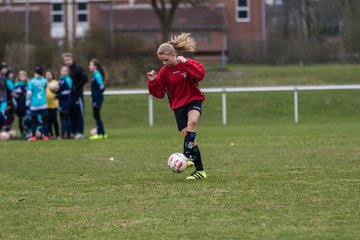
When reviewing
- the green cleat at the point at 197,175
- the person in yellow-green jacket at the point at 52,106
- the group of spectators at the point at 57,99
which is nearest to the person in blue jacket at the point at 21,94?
the group of spectators at the point at 57,99

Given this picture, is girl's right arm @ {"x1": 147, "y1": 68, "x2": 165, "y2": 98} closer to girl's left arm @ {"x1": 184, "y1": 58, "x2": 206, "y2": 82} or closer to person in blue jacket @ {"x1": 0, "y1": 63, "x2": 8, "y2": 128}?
girl's left arm @ {"x1": 184, "y1": 58, "x2": 206, "y2": 82}

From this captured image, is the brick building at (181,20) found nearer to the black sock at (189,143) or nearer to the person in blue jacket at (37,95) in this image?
the person in blue jacket at (37,95)

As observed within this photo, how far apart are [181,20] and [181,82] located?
4504cm

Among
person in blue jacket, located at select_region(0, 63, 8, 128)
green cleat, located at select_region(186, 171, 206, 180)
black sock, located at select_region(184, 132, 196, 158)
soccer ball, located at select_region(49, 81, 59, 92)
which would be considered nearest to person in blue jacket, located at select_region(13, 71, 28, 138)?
person in blue jacket, located at select_region(0, 63, 8, 128)

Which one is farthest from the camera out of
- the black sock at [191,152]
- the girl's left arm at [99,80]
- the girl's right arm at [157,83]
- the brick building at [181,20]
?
the brick building at [181,20]

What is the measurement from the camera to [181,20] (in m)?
56.0

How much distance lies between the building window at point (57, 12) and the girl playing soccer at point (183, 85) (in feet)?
117

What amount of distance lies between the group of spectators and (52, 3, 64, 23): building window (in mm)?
24498

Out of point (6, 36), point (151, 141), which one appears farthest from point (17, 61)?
point (151, 141)

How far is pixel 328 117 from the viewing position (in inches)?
1238

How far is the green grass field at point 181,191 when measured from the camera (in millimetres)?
7418

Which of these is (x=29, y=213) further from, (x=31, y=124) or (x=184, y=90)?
(x=31, y=124)

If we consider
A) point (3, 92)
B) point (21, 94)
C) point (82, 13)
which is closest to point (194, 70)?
point (3, 92)

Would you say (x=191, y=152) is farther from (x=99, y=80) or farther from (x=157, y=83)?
(x=99, y=80)
